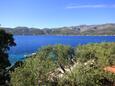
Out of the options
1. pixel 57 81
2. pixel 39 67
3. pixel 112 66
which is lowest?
pixel 112 66

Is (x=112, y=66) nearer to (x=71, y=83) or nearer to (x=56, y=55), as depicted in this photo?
(x=56, y=55)

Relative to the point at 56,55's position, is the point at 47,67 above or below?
above

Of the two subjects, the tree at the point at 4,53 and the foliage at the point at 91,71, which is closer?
the foliage at the point at 91,71

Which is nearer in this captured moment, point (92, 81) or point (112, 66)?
point (92, 81)

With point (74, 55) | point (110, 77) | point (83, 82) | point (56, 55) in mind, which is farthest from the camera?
point (74, 55)

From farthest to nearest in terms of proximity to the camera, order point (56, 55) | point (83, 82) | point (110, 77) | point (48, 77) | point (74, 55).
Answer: point (74, 55), point (56, 55), point (110, 77), point (48, 77), point (83, 82)

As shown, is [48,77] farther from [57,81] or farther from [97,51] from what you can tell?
[97,51]

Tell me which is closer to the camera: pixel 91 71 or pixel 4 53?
pixel 91 71

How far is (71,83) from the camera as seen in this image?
34938 millimetres

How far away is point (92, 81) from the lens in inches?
1350

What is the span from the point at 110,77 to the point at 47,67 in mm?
12249

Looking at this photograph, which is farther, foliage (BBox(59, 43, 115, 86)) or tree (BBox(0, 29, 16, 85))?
tree (BBox(0, 29, 16, 85))

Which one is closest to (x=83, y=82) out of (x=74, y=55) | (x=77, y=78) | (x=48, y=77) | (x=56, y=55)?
(x=77, y=78)

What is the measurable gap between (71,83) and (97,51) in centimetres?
3433
